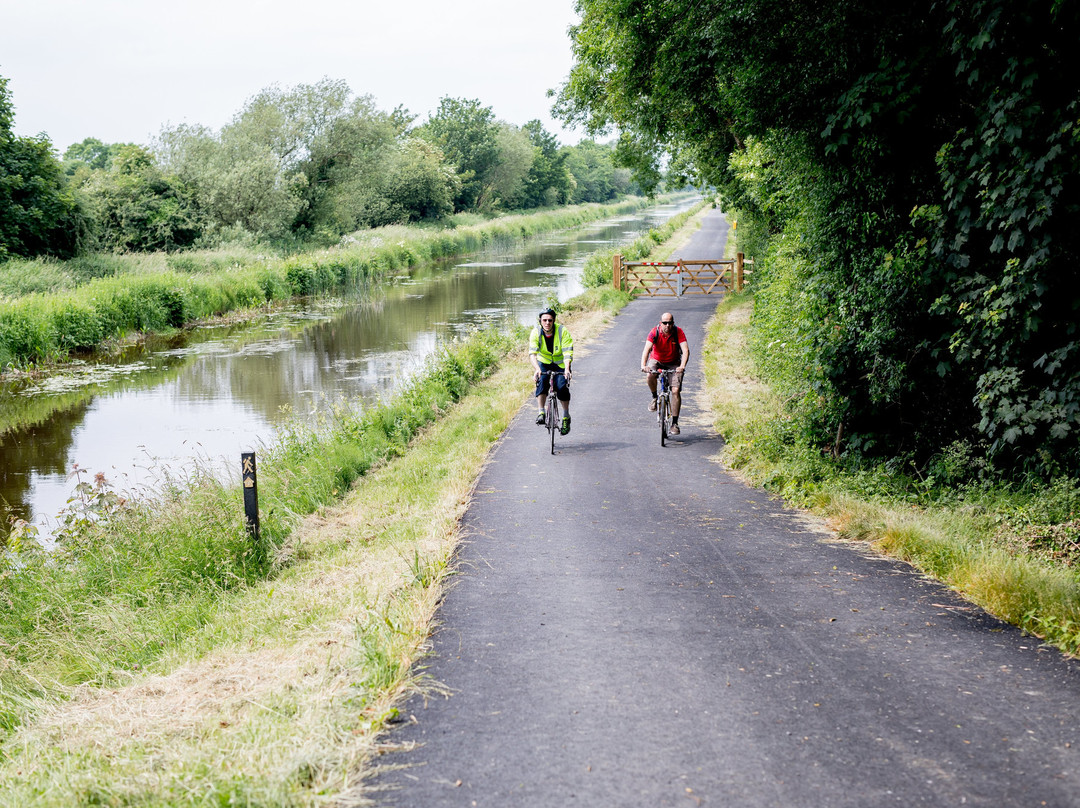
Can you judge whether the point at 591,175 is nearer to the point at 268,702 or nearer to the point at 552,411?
the point at 552,411

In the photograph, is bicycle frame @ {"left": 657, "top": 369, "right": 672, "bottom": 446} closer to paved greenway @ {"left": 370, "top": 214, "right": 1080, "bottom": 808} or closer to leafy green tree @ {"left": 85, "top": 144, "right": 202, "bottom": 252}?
paved greenway @ {"left": 370, "top": 214, "right": 1080, "bottom": 808}

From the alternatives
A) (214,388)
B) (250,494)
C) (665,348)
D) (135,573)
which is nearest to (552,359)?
(665,348)

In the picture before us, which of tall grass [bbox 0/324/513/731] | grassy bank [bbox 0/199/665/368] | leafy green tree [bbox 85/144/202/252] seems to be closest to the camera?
tall grass [bbox 0/324/513/731]

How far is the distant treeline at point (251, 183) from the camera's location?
29.7 meters

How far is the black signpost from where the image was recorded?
865 centimetres

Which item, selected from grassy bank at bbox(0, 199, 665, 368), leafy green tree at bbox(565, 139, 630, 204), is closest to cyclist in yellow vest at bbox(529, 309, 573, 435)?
grassy bank at bbox(0, 199, 665, 368)

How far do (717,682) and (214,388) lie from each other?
1784 centimetres

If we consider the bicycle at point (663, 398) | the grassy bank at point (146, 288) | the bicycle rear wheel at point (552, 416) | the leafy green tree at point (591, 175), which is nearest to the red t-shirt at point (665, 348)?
the bicycle at point (663, 398)

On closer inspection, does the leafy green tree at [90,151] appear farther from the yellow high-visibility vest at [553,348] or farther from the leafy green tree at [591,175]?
the yellow high-visibility vest at [553,348]

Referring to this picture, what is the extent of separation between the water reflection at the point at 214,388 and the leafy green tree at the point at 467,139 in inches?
1913

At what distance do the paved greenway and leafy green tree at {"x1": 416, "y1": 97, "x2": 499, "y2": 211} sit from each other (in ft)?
252

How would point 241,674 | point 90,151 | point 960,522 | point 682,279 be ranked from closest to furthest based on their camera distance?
point 241,674 → point 960,522 → point 682,279 → point 90,151

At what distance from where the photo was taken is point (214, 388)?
2038 centimetres

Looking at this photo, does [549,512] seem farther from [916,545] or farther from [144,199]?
[144,199]
